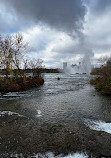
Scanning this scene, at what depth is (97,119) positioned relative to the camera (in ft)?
30.8

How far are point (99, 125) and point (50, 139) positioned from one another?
12.8ft

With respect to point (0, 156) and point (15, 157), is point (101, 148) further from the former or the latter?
point (0, 156)

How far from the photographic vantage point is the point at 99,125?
8.23 metres

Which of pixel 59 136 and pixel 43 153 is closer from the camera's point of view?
pixel 43 153

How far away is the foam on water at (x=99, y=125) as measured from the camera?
763cm

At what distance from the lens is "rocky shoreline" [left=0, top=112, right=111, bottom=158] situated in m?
5.53

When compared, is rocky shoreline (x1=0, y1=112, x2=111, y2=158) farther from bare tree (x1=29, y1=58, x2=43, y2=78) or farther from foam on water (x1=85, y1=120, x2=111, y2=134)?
bare tree (x1=29, y1=58, x2=43, y2=78)

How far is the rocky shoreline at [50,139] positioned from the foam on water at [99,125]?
463 mm

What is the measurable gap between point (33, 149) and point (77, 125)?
3815mm

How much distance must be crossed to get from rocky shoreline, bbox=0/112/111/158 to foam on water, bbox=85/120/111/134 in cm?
46

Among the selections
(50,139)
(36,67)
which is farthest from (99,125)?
(36,67)

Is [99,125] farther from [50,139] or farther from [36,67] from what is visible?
[36,67]

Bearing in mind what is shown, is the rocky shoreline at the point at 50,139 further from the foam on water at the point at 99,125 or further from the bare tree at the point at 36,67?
the bare tree at the point at 36,67

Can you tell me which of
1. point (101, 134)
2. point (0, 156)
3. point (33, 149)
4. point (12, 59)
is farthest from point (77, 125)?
point (12, 59)
